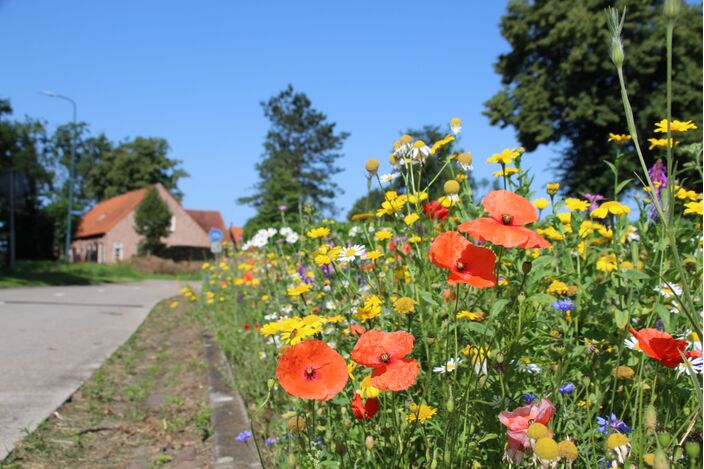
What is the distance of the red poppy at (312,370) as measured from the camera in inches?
48.2

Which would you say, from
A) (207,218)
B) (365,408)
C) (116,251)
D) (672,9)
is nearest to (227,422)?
(365,408)

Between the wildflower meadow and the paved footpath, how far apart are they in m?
Answer: 1.79

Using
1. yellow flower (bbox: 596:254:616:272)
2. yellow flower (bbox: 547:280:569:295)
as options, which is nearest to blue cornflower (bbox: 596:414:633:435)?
yellow flower (bbox: 547:280:569:295)

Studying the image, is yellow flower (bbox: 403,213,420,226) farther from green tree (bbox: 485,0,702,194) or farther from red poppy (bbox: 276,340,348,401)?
green tree (bbox: 485,0,702,194)

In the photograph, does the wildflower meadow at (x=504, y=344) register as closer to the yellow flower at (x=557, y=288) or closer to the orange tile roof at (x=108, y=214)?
the yellow flower at (x=557, y=288)

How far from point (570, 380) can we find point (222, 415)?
2.14 m

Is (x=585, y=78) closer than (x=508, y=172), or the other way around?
(x=508, y=172)

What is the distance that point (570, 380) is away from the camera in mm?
1980

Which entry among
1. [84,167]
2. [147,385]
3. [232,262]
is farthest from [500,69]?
[84,167]

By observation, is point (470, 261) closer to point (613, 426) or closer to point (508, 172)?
point (613, 426)

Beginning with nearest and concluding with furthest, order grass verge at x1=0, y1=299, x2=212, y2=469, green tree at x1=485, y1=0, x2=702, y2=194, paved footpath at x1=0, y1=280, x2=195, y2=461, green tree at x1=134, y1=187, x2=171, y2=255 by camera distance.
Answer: grass verge at x1=0, y1=299, x2=212, y2=469 < paved footpath at x1=0, y1=280, x2=195, y2=461 < green tree at x1=485, y1=0, x2=702, y2=194 < green tree at x1=134, y1=187, x2=171, y2=255

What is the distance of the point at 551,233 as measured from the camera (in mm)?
2336

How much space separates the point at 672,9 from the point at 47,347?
21.5 ft

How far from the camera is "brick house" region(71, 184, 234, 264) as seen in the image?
42938 mm
